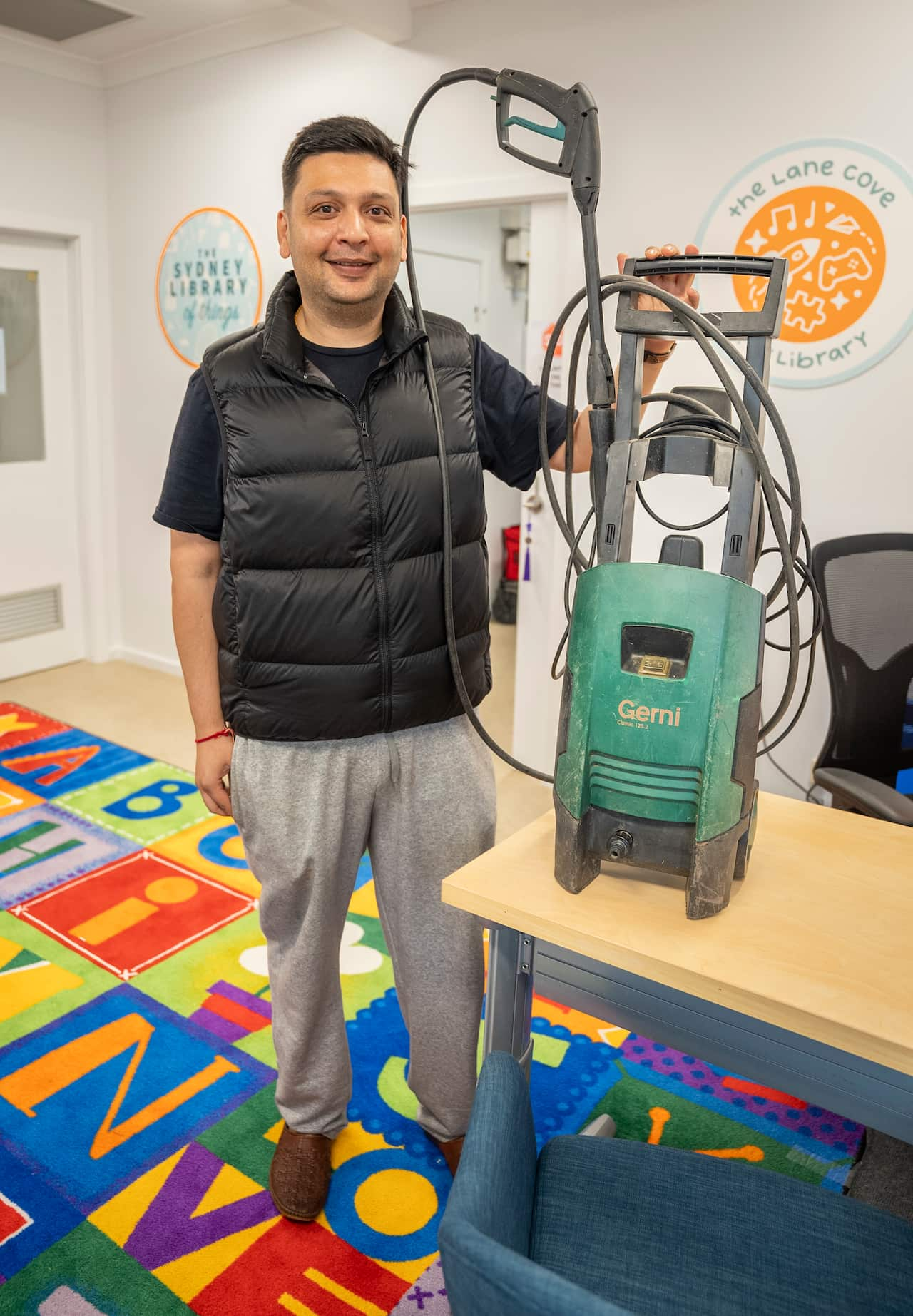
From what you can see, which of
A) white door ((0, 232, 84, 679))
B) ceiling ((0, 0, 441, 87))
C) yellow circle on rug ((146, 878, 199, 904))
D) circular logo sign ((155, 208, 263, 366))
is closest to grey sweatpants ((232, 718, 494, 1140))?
yellow circle on rug ((146, 878, 199, 904))

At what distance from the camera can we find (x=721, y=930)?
3.35 feet

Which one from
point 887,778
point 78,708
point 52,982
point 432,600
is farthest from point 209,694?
point 78,708

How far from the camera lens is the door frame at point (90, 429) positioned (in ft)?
13.8

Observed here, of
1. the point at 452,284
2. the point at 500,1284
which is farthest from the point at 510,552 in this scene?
the point at 500,1284

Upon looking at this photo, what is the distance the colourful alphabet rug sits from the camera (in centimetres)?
151

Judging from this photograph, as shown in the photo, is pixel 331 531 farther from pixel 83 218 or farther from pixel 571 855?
pixel 83 218

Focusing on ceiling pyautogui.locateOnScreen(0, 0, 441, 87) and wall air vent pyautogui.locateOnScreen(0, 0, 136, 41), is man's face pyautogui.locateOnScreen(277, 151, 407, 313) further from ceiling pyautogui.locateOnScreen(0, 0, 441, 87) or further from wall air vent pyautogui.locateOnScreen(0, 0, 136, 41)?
wall air vent pyautogui.locateOnScreen(0, 0, 136, 41)

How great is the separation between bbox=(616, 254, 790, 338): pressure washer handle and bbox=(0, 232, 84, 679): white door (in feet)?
12.1

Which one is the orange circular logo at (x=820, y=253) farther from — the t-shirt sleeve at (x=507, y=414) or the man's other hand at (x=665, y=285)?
the man's other hand at (x=665, y=285)

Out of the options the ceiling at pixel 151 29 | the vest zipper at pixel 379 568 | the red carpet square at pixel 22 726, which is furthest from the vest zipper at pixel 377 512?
the red carpet square at pixel 22 726

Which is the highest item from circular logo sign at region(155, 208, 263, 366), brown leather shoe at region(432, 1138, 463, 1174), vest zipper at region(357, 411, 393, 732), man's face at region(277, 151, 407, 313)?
circular logo sign at region(155, 208, 263, 366)

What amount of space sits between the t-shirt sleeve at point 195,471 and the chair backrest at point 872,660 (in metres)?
1.29

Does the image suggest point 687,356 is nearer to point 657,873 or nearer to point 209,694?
point 209,694

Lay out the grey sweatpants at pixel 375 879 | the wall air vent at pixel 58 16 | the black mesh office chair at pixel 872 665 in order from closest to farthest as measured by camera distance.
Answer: the grey sweatpants at pixel 375 879, the black mesh office chair at pixel 872 665, the wall air vent at pixel 58 16
